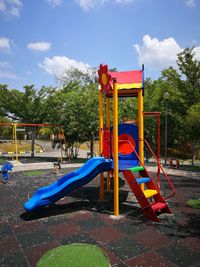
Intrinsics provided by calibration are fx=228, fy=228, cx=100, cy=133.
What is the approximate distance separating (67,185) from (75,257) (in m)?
2.79

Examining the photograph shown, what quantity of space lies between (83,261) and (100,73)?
547 centimetres

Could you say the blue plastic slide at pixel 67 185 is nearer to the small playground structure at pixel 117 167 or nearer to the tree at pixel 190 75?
the small playground structure at pixel 117 167

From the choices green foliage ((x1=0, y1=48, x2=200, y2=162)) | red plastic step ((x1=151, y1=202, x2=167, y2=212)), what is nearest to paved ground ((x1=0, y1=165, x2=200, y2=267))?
red plastic step ((x1=151, y1=202, x2=167, y2=212))

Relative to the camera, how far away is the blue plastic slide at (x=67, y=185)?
6.93m

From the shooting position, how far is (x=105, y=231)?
5.80 meters

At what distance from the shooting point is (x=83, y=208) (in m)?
7.73

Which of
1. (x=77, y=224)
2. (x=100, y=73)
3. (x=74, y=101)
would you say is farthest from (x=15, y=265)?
(x=74, y=101)

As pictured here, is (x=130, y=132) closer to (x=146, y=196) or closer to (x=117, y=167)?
(x=117, y=167)

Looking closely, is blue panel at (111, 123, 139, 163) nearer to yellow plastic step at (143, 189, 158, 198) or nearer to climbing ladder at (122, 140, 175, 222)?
climbing ladder at (122, 140, 175, 222)

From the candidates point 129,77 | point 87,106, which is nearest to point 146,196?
point 129,77

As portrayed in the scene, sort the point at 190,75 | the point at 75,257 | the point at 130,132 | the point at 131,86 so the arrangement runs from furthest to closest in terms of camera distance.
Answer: the point at 190,75
the point at 130,132
the point at 131,86
the point at 75,257

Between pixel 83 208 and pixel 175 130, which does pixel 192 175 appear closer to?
pixel 83 208

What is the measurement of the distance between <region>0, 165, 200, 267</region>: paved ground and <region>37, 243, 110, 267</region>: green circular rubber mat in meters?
0.17

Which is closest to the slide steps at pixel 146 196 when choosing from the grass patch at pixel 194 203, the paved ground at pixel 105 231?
the paved ground at pixel 105 231
